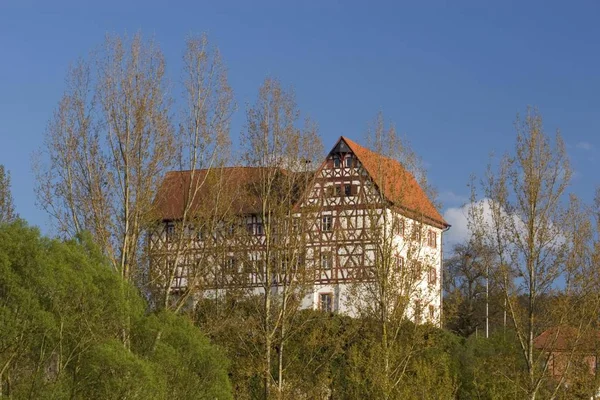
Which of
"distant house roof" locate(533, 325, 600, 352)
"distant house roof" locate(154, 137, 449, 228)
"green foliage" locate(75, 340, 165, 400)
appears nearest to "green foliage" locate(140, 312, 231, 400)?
"green foliage" locate(75, 340, 165, 400)

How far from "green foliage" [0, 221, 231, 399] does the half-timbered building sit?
279 inches

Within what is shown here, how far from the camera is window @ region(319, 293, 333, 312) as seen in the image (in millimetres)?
42875

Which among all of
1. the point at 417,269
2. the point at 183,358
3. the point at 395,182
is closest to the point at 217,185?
the point at 395,182

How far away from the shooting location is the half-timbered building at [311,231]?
2994cm

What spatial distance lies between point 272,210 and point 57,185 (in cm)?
789

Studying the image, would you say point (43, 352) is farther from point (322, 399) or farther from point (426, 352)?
point (426, 352)

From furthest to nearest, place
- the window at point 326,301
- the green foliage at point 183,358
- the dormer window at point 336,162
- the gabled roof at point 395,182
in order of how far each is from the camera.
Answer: the dormer window at point 336,162, the window at point 326,301, the gabled roof at point 395,182, the green foliage at point 183,358

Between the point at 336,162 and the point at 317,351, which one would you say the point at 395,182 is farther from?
the point at 336,162

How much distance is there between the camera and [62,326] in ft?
66.8

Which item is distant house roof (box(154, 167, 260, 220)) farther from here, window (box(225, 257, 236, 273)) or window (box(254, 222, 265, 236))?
window (box(254, 222, 265, 236))

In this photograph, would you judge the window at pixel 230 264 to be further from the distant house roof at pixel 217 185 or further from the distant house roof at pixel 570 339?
the distant house roof at pixel 570 339

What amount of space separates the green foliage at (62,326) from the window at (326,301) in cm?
2007

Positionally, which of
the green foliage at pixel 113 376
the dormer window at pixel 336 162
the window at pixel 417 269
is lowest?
the green foliage at pixel 113 376

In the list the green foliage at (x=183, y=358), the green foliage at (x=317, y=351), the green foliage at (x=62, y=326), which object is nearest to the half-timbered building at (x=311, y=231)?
the green foliage at (x=317, y=351)
